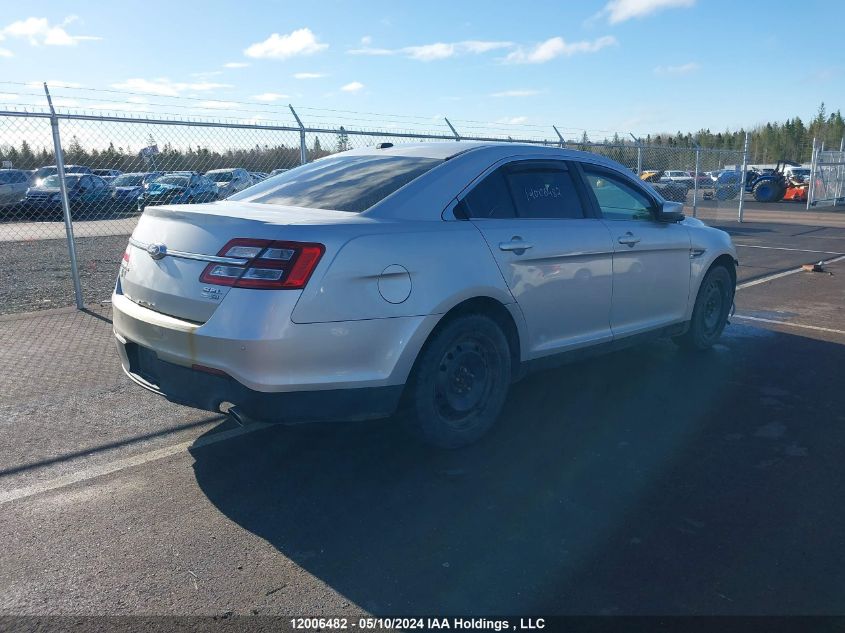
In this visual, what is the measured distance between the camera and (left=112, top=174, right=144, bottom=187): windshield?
402 inches

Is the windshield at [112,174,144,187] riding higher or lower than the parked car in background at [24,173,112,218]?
higher

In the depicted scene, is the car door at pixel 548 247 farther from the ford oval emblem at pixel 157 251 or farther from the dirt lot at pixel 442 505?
the ford oval emblem at pixel 157 251

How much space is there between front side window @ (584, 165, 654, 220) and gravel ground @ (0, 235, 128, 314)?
6065mm

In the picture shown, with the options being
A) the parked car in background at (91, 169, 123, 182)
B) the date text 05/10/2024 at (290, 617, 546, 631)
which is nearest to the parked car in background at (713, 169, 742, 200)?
the parked car in background at (91, 169, 123, 182)

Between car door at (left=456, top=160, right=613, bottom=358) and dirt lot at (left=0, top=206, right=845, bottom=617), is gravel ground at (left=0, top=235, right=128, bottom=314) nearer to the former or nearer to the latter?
dirt lot at (left=0, top=206, right=845, bottom=617)

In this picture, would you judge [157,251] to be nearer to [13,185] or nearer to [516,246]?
[516,246]

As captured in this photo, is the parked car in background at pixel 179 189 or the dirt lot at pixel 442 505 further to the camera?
the parked car in background at pixel 179 189

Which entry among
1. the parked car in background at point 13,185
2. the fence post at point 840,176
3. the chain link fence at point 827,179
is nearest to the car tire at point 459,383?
the parked car in background at point 13,185

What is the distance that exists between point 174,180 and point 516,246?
23.7 feet

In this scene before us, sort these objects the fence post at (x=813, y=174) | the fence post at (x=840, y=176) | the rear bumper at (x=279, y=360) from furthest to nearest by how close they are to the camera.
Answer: the fence post at (x=840, y=176)
the fence post at (x=813, y=174)
the rear bumper at (x=279, y=360)

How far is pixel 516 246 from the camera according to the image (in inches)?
171

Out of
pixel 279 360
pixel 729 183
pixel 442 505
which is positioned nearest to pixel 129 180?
pixel 279 360

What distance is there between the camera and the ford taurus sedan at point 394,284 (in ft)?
11.3

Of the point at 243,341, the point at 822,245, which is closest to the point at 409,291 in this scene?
the point at 243,341
